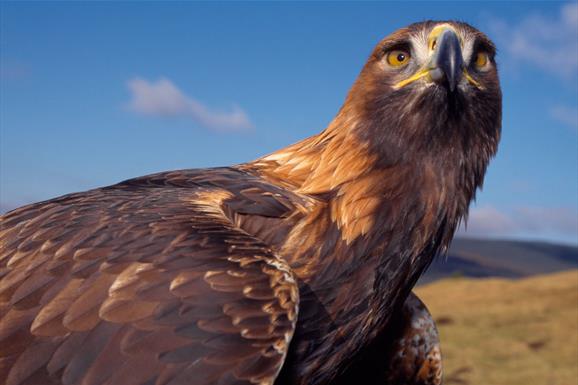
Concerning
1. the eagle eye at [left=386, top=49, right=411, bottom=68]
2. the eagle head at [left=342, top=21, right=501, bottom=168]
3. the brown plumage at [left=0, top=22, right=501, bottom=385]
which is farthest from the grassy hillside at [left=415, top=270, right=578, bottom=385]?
the eagle eye at [left=386, top=49, right=411, bottom=68]

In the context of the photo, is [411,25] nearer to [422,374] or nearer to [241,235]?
[241,235]

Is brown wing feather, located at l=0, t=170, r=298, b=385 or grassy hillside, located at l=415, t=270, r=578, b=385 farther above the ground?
brown wing feather, located at l=0, t=170, r=298, b=385

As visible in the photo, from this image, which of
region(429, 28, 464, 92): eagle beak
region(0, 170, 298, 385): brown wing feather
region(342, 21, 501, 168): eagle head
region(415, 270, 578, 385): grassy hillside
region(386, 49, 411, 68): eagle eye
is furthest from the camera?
region(415, 270, 578, 385): grassy hillside

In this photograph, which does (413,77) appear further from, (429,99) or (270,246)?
(270,246)

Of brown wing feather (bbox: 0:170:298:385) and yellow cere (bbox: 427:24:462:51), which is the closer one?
brown wing feather (bbox: 0:170:298:385)

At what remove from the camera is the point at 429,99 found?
5.57m

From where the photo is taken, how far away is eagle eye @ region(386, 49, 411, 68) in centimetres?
582

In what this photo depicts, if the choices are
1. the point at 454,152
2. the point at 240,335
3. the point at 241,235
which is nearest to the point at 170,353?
the point at 240,335

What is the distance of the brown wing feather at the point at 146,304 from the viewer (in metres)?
4.47

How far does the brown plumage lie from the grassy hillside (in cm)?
1033

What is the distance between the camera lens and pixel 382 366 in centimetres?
682

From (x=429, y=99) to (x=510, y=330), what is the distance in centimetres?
1434

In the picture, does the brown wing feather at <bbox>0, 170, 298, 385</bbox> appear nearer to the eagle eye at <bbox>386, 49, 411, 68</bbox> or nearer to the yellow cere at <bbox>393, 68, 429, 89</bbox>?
the yellow cere at <bbox>393, 68, 429, 89</bbox>

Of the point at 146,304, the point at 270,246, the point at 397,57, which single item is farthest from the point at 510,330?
the point at 146,304
